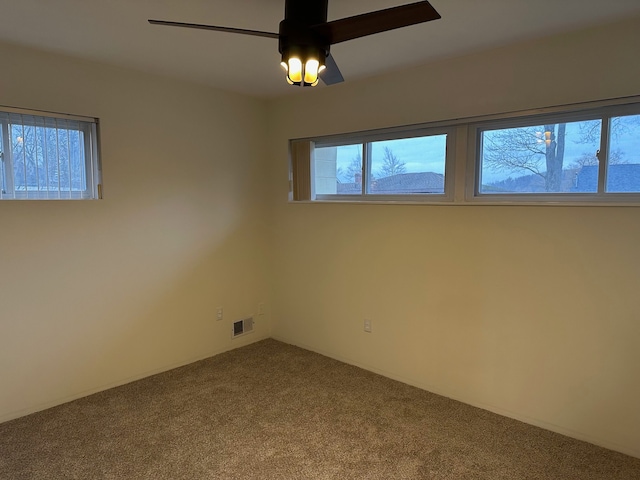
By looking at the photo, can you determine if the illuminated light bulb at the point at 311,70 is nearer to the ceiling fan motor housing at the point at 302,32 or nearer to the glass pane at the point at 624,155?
the ceiling fan motor housing at the point at 302,32

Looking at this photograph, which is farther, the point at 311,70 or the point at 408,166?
the point at 408,166

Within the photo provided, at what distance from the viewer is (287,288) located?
402 centimetres

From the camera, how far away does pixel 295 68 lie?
1.61 m

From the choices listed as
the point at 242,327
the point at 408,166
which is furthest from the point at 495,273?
the point at 242,327

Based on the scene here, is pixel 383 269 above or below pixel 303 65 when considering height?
below

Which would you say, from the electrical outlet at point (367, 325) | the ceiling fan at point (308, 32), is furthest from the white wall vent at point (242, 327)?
the ceiling fan at point (308, 32)

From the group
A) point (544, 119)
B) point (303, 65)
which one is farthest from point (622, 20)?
point (303, 65)

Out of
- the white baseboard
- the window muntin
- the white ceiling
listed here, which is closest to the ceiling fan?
the white ceiling

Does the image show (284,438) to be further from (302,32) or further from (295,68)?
(302,32)

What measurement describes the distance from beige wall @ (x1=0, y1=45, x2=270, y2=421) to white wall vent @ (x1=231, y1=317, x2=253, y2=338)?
0.07m

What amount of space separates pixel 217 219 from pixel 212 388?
57.0 inches

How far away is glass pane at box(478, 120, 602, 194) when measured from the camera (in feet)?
7.89

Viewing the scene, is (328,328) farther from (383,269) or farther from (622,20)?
(622,20)

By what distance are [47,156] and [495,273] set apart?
311 cm
